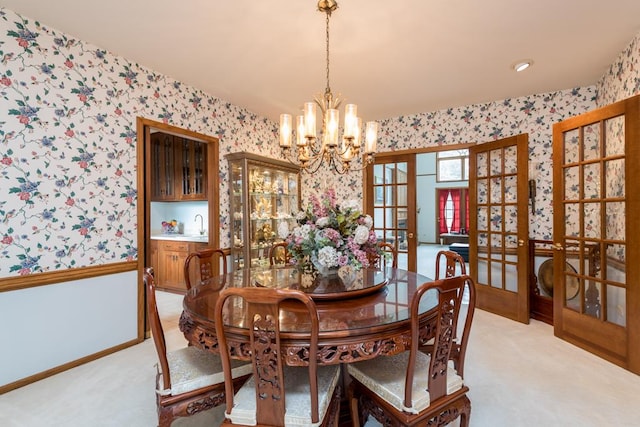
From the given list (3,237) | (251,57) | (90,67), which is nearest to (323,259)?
(251,57)

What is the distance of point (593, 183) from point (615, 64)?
1250 mm

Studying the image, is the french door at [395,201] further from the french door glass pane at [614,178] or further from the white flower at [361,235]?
the white flower at [361,235]

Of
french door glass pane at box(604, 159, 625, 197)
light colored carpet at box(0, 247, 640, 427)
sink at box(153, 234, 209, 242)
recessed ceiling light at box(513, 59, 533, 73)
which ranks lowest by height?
light colored carpet at box(0, 247, 640, 427)

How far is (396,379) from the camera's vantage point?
4.90 feet

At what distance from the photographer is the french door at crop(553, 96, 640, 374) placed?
2.48 metres

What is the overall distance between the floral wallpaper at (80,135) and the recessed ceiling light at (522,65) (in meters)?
0.74

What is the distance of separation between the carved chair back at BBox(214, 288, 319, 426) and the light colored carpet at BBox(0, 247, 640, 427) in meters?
0.87

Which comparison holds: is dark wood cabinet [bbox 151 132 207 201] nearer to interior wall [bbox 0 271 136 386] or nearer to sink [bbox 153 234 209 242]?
sink [bbox 153 234 209 242]

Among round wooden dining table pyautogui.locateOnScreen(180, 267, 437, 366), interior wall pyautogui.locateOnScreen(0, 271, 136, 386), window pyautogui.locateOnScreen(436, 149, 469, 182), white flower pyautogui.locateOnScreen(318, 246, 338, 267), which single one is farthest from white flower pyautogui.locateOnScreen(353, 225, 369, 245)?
window pyautogui.locateOnScreen(436, 149, 469, 182)

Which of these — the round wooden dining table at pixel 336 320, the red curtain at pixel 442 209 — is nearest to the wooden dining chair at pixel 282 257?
the round wooden dining table at pixel 336 320

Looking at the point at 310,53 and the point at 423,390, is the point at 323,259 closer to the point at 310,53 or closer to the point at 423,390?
the point at 423,390

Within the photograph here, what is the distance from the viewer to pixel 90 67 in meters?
2.70

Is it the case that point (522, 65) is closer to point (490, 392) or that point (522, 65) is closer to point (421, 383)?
point (490, 392)

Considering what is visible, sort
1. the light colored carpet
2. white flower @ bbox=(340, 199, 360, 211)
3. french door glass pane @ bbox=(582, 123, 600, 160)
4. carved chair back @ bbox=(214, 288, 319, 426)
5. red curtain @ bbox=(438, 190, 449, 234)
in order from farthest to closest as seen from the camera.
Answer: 1. red curtain @ bbox=(438, 190, 449, 234)
2. french door glass pane @ bbox=(582, 123, 600, 160)
3. white flower @ bbox=(340, 199, 360, 211)
4. the light colored carpet
5. carved chair back @ bbox=(214, 288, 319, 426)
